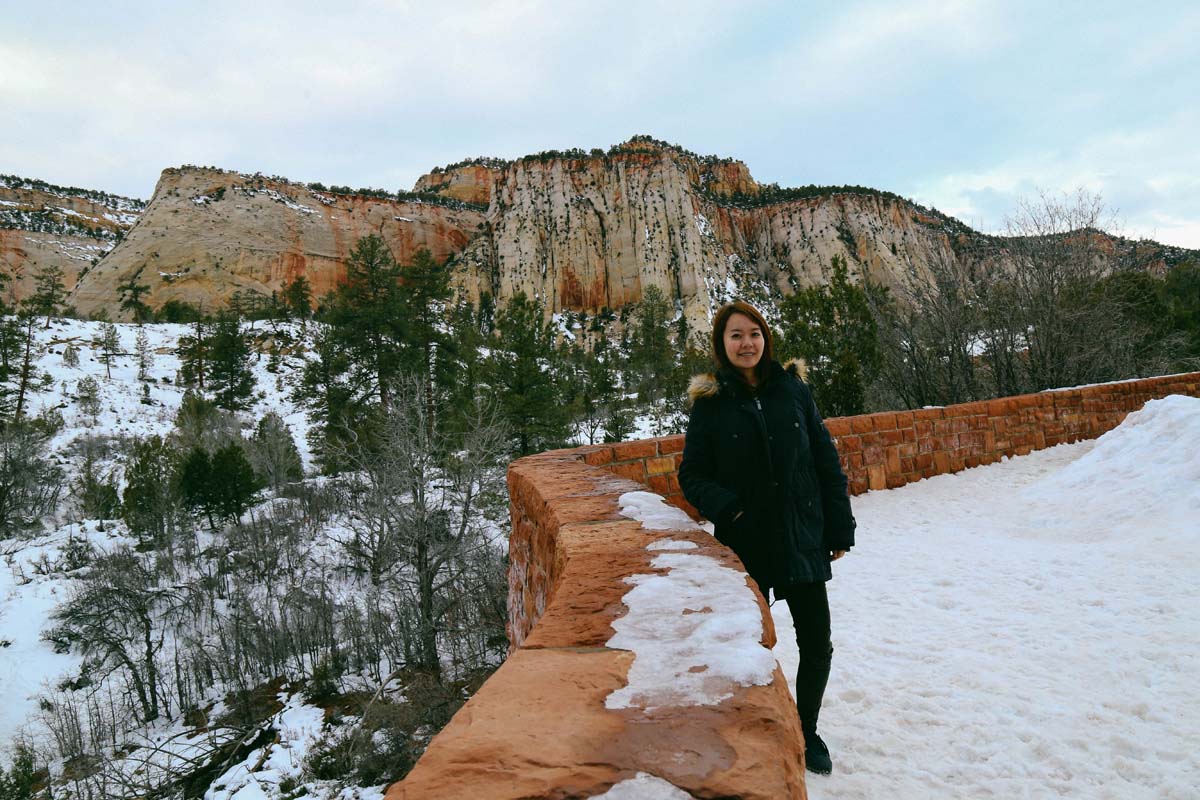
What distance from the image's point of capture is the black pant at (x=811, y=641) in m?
1.90

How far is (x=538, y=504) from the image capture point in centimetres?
264

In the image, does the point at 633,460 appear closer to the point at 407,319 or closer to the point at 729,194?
the point at 407,319

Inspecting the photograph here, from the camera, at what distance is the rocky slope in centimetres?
4553

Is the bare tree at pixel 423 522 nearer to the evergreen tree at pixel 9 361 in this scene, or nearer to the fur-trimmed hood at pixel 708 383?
the fur-trimmed hood at pixel 708 383

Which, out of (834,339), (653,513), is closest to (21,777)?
(653,513)

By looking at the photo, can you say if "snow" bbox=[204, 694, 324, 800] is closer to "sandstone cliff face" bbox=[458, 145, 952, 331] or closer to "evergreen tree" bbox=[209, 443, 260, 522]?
"evergreen tree" bbox=[209, 443, 260, 522]

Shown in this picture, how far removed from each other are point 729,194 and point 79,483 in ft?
190

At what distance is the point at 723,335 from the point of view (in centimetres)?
203

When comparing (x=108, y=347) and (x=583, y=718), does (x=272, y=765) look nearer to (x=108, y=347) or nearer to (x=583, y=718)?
(x=583, y=718)

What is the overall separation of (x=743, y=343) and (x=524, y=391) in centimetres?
1560

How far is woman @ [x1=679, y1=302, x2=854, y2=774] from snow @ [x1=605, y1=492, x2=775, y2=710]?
31 centimetres

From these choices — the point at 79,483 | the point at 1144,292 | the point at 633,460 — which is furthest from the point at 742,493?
the point at 79,483

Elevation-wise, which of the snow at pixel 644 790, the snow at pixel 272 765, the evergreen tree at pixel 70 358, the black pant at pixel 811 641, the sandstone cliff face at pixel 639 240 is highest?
the sandstone cliff face at pixel 639 240

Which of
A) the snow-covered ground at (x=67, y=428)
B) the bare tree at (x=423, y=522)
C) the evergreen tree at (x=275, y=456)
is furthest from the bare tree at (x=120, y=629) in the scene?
the evergreen tree at (x=275, y=456)
